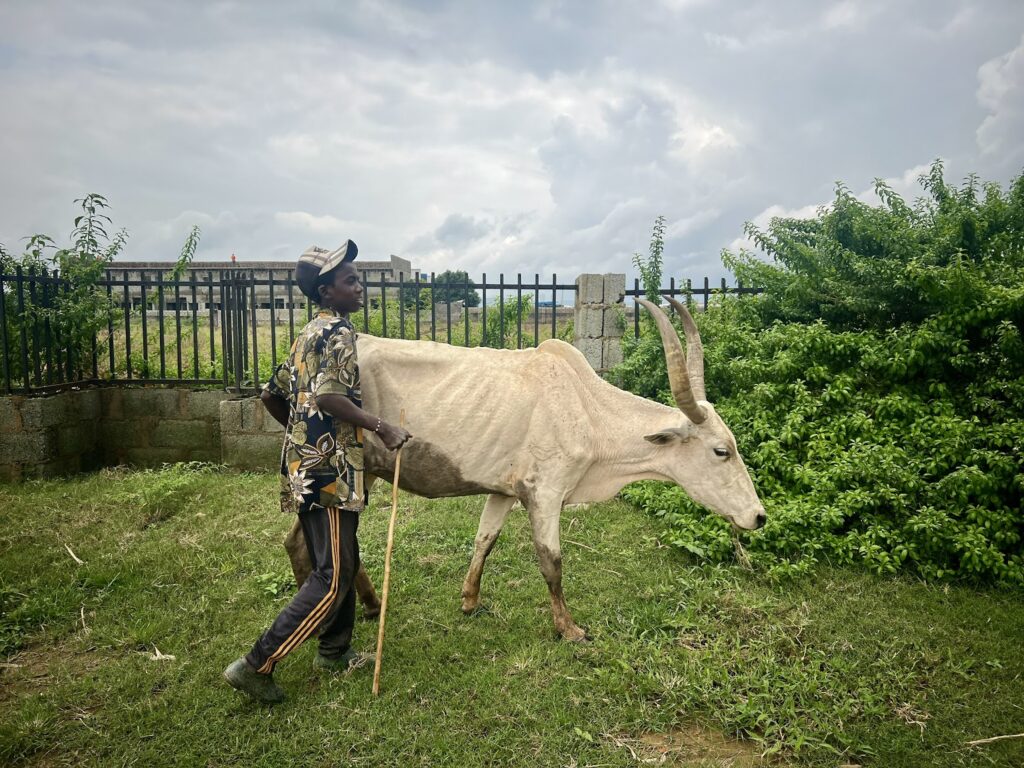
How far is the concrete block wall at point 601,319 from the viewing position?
26.7ft

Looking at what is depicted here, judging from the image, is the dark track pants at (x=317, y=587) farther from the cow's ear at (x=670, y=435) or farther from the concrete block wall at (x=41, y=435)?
the concrete block wall at (x=41, y=435)

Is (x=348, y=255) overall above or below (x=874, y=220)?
below

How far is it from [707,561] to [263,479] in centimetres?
505

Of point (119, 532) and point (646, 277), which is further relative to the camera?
point (646, 277)

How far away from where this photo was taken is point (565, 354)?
4.04 m

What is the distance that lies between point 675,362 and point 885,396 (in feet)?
10.4

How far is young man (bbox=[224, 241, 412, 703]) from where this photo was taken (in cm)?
309

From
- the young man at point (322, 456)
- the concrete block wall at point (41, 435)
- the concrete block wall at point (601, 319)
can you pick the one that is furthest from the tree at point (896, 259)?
the concrete block wall at point (41, 435)

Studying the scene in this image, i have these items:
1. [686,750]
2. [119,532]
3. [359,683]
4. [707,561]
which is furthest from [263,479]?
[686,750]

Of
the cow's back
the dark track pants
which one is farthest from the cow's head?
the dark track pants

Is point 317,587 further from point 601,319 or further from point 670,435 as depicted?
point 601,319

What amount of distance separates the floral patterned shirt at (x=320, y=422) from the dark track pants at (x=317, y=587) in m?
0.09

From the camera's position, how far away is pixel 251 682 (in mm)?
3176

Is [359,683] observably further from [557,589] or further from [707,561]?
[707,561]
